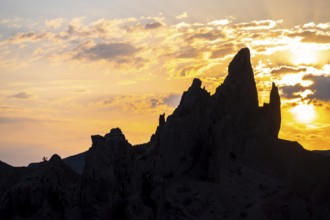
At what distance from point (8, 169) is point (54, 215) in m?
43.1

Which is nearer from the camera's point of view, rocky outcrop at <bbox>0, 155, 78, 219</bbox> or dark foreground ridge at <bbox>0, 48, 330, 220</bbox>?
rocky outcrop at <bbox>0, 155, 78, 219</bbox>

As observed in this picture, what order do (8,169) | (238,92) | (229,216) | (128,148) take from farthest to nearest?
(238,92) → (229,216) → (8,169) → (128,148)

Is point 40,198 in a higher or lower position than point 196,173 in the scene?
lower

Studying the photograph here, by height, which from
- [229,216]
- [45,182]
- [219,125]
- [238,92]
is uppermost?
[238,92]

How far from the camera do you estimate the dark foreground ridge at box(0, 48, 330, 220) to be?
7425cm

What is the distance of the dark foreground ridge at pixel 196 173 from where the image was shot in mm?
74250

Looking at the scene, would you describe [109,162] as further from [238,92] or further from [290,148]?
[290,148]

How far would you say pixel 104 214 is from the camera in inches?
2931

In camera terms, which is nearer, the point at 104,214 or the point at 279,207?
the point at 104,214

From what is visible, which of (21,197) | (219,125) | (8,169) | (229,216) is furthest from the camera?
(219,125)

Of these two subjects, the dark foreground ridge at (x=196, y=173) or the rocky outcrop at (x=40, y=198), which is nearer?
the rocky outcrop at (x=40, y=198)

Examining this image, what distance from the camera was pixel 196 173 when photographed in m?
129

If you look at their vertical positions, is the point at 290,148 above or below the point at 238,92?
below

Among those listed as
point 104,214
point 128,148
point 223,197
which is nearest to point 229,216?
point 223,197
